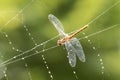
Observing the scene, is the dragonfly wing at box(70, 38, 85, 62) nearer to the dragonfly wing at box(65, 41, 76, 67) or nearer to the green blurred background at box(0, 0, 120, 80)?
the dragonfly wing at box(65, 41, 76, 67)

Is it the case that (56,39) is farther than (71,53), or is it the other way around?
(56,39)

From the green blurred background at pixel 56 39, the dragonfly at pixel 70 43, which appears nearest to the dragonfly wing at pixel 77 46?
the dragonfly at pixel 70 43

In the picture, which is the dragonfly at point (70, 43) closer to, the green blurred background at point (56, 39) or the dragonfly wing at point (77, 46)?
the dragonfly wing at point (77, 46)

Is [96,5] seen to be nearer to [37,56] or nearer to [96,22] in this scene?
[96,22]

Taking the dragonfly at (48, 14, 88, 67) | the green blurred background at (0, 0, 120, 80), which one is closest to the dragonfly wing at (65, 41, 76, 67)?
the dragonfly at (48, 14, 88, 67)

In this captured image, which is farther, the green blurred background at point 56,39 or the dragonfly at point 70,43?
the green blurred background at point 56,39

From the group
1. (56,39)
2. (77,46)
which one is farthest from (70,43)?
(56,39)

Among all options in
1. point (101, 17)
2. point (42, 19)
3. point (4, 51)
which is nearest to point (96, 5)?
point (101, 17)

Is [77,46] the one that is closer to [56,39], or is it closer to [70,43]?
[70,43]
